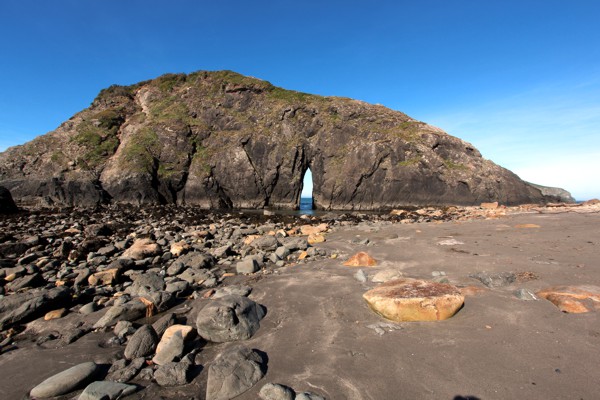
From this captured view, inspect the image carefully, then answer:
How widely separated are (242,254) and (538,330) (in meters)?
9.26

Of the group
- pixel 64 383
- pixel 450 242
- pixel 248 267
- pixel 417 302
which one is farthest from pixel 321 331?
pixel 450 242

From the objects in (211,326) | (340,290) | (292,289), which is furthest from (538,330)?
(211,326)

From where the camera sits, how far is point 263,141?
156 ft

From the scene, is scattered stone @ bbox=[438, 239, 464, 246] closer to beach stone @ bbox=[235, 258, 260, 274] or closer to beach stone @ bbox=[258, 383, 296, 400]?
beach stone @ bbox=[235, 258, 260, 274]

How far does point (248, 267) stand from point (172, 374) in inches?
200

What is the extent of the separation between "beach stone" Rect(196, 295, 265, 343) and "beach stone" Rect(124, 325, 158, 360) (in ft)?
2.52

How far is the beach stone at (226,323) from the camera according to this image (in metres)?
4.95

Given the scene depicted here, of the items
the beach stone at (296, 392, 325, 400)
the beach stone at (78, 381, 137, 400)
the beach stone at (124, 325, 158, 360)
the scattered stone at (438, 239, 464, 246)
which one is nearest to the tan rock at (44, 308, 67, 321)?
the beach stone at (124, 325, 158, 360)

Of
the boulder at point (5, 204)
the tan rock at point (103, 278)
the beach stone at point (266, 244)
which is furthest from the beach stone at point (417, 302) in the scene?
the boulder at point (5, 204)

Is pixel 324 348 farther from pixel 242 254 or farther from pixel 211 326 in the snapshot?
pixel 242 254

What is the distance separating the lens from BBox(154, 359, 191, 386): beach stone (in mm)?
3877

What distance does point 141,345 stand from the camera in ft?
15.4

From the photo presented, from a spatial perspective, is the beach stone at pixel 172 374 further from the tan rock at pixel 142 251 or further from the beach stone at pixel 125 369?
the tan rock at pixel 142 251

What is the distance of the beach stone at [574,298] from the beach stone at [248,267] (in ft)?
23.9
